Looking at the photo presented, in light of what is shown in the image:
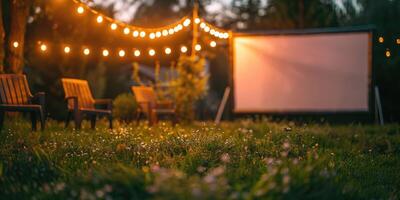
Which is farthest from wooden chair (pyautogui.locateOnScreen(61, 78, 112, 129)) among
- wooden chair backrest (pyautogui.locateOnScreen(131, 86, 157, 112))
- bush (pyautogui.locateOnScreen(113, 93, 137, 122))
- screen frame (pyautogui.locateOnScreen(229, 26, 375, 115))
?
screen frame (pyautogui.locateOnScreen(229, 26, 375, 115))

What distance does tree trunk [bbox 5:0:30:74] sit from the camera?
11422 mm

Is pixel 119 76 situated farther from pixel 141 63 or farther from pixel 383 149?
pixel 383 149

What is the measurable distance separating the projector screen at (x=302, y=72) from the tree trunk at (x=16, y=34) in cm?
505

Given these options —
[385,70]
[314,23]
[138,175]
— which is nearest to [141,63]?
[314,23]

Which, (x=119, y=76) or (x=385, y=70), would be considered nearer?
(x=385, y=70)

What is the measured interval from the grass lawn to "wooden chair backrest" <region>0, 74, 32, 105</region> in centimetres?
39

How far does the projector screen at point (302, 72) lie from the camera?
553 inches

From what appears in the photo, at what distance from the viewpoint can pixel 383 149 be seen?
8492 millimetres

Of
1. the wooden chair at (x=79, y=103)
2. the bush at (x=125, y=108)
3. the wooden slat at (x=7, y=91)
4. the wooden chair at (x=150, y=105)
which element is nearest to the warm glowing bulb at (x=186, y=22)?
the wooden chair at (x=150, y=105)

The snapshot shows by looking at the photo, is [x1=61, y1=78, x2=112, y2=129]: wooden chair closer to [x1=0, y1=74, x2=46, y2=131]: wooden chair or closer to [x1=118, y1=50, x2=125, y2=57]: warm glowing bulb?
[x1=0, y1=74, x2=46, y2=131]: wooden chair

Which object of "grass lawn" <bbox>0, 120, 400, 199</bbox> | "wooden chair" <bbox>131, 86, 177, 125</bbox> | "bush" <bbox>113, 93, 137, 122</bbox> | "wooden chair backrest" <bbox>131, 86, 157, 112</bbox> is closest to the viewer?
"grass lawn" <bbox>0, 120, 400, 199</bbox>

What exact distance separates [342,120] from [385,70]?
2247mm

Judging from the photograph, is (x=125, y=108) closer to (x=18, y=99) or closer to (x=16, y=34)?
(x=16, y=34)

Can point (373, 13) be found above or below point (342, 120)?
above
